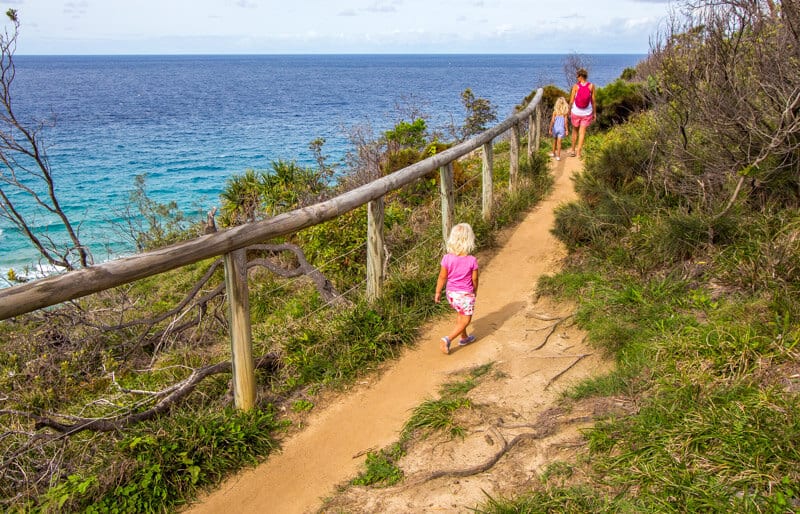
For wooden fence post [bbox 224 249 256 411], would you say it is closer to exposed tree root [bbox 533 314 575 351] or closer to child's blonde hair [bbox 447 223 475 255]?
child's blonde hair [bbox 447 223 475 255]

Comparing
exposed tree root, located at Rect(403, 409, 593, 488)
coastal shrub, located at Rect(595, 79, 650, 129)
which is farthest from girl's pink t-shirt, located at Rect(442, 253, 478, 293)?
coastal shrub, located at Rect(595, 79, 650, 129)

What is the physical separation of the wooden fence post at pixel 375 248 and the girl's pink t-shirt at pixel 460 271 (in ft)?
2.26

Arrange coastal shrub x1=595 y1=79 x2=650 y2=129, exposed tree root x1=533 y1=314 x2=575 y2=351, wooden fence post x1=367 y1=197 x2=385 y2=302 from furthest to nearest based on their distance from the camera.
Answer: coastal shrub x1=595 y1=79 x2=650 y2=129 → wooden fence post x1=367 y1=197 x2=385 y2=302 → exposed tree root x1=533 y1=314 x2=575 y2=351

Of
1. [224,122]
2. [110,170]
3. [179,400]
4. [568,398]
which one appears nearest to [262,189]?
[179,400]

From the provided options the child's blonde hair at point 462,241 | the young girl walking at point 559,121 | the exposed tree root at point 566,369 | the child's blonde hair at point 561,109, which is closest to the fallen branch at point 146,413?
the child's blonde hair at point 462,241

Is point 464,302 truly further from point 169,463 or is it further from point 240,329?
point 169,463

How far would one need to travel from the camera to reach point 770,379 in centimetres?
344

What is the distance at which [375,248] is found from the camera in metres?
5.34

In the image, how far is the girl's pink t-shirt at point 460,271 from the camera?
4.89 metres

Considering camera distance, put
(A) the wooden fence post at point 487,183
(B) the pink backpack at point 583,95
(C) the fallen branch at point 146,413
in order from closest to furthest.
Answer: (C) the fallen branch at point 146,413 → (A) the wooden fence post at point 487,183 → (B) the pink backpack at point 583,95

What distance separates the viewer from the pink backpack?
10.9m

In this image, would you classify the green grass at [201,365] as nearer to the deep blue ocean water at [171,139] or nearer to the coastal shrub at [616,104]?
the deep blue ocean water at [171,139]

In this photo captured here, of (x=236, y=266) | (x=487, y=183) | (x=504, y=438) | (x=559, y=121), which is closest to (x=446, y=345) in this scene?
(x=504, y=438)

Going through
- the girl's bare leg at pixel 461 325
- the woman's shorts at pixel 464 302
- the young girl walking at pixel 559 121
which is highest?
the young girl walking at pixel 559 121
